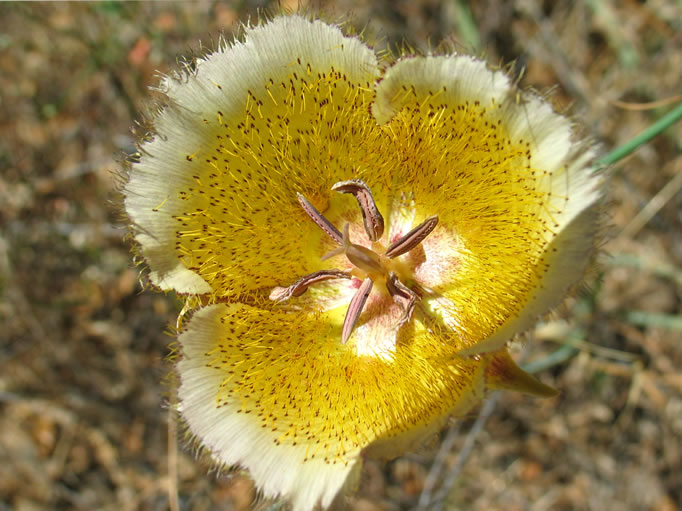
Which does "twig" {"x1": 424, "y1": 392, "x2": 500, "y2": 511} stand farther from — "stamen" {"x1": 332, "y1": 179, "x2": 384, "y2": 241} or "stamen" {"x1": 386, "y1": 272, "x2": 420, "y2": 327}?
"stamen" {"x1": 332, "y1": 179, "x2": 384, "y2": 241}

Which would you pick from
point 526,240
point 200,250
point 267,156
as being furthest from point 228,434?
point 526,240

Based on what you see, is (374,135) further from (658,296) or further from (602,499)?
(602,499)

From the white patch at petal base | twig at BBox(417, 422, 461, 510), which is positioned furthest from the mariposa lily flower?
twig at BBox(417, 422, 461, 510)

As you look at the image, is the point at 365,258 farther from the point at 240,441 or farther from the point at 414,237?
the point at 240,441

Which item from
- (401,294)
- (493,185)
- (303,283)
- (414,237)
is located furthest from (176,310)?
(493,185)

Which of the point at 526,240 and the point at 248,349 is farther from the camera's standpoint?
the point at 248,349

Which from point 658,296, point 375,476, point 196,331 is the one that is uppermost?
point 196,331

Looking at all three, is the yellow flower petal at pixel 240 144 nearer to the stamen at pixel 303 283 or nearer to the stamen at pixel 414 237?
the stamen at pixel 303 283

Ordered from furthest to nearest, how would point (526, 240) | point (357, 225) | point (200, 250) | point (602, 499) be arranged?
1. point (602, 499)
2. point (357, 225)
3. point (200, 250)
4. point (526, 240)
